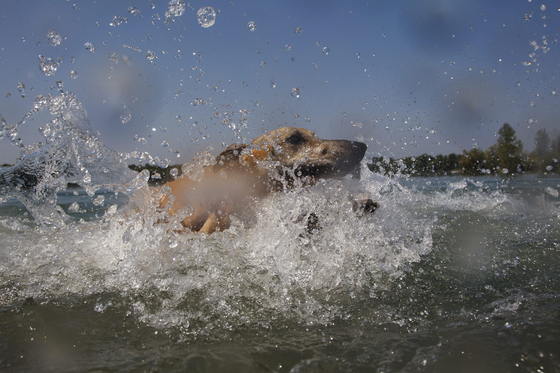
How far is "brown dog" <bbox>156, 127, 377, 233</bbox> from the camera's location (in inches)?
157

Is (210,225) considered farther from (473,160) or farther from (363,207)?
(473,160)

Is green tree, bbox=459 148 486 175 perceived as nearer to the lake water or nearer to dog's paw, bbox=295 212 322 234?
the lake water

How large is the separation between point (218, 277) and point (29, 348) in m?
1.23

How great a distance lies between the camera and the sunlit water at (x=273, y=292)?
152 cm

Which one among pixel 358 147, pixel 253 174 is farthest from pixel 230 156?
pixel 358 147

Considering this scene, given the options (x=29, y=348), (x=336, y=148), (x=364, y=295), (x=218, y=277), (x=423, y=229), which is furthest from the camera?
(x=423, y=229)

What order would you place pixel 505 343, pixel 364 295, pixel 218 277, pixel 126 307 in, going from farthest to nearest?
1. pixel 218 277
2. pixel 364 295
3. pixel 126 307
4. pixel 505 343

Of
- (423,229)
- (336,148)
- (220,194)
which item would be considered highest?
(336,148)

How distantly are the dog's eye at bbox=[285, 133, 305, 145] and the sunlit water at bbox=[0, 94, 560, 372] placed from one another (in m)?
0.65

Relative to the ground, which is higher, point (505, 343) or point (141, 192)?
point (141, 192)

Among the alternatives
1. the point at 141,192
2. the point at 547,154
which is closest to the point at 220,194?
the point at 141,192

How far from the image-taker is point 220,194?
4047 millimetres

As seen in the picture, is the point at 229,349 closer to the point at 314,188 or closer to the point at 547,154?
the point at 314,188

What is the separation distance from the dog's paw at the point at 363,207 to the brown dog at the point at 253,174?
39 centimetres
